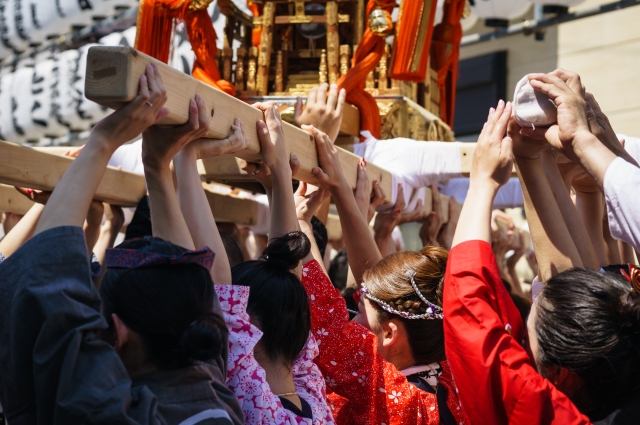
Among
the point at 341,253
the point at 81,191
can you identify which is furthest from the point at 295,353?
the point at 341,253

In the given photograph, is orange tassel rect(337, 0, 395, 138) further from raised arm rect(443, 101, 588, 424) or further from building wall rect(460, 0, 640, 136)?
building wall rect(460, 0, 640, 136)

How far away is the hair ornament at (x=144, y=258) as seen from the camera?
1.14m

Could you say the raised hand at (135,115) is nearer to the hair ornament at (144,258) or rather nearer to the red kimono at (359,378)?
the hair ornament at (144,258)

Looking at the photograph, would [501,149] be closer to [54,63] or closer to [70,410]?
[70,410]

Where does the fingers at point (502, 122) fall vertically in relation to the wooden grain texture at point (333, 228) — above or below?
above

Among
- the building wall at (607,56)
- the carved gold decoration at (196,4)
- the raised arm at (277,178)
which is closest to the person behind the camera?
the raised arm at (277,178)

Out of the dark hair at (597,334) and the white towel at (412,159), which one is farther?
the white towel at (412,159)

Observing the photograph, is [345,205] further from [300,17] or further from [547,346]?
[300,17]

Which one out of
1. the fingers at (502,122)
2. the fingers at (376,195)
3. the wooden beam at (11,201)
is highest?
the fingers at (502,122)

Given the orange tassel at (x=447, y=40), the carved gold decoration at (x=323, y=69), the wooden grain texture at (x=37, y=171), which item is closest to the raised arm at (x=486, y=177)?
the wooden grain texture at (x=37, y=171)

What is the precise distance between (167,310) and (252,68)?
6.77ft

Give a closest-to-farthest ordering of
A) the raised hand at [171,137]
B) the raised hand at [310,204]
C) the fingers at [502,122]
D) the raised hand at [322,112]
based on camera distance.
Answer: the raised hand at [171,137] → the fingers at [502,122] → the raised hand at [310,204] → the raised hand at [322,112]

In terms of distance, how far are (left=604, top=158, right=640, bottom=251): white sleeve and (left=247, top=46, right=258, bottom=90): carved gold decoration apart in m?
1.92

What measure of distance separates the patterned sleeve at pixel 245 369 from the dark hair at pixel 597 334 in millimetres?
477
